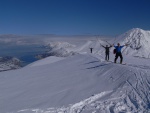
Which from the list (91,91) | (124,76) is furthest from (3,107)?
(124,76)

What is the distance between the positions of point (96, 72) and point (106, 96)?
7.77 m

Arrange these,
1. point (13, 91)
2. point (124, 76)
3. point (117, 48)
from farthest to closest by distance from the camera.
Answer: point (117, 48) < point (13, 91) < point (124, 76)

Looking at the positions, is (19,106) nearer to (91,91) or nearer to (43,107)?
(43,107)

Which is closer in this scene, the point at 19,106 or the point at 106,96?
the point at 106,96

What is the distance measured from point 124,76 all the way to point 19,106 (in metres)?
7.40

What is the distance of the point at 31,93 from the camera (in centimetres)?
A: 1697

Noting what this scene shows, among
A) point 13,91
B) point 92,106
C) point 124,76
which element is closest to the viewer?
point 92,106

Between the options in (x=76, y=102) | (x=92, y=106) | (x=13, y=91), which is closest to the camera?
(x=92, y=106)

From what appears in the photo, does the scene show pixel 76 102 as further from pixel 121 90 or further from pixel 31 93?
pixel 31 93

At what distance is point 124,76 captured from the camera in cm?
1664

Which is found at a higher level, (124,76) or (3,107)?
(124,76)

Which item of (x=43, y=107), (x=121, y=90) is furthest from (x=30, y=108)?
(x=121, y=90)

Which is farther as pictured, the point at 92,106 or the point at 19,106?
the point at 19,106

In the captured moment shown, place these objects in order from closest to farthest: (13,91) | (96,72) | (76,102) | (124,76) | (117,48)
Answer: (76,102) → (124,76) → (13,91) → (96,72) → (117,48)
